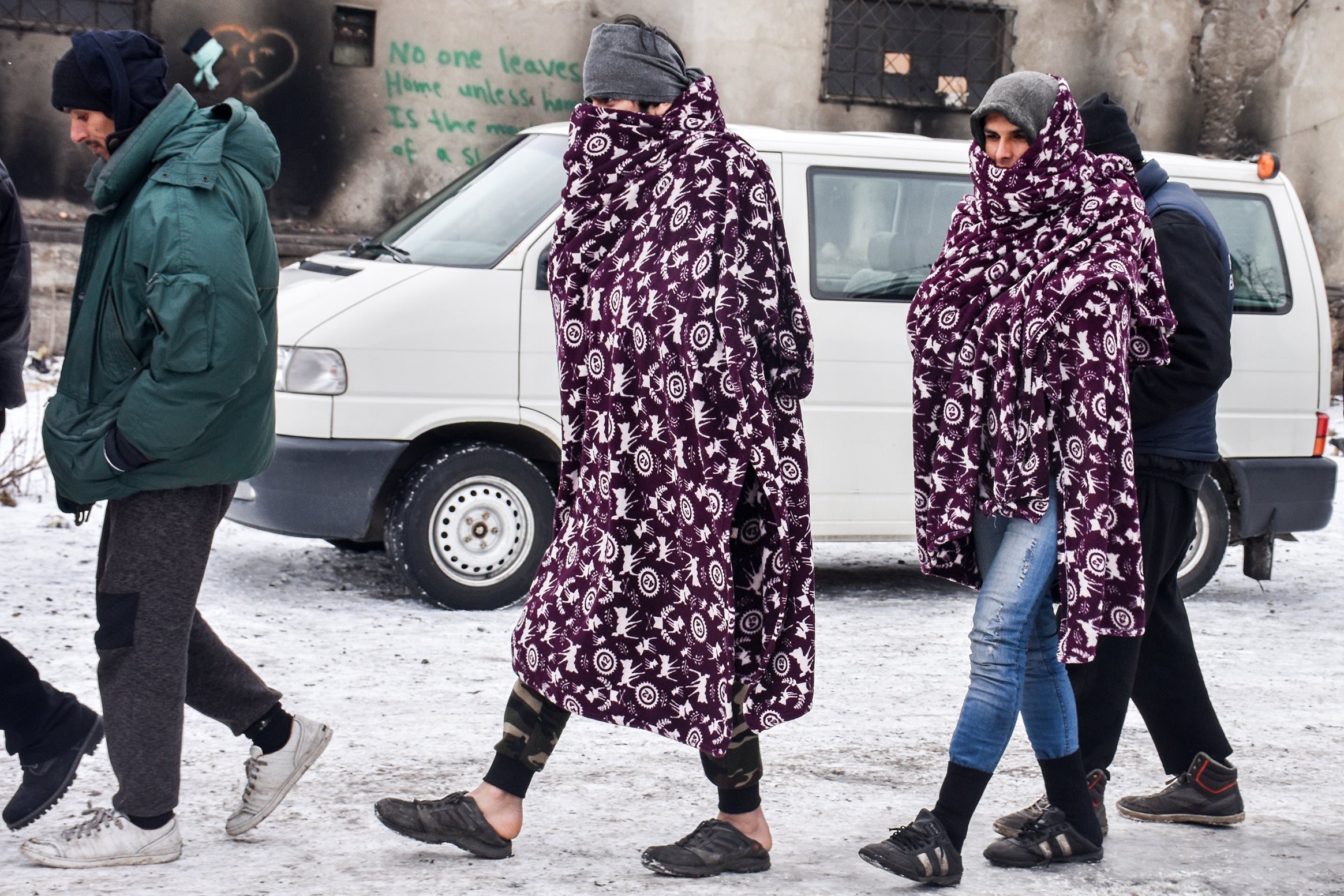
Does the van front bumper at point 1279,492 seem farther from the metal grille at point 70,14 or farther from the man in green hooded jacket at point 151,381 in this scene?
the metal grille at point 70,14

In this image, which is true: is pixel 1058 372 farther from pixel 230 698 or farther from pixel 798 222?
pixel 798 222

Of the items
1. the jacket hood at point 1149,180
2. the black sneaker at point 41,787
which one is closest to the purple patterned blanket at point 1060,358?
the jacket hood at point 1149,180

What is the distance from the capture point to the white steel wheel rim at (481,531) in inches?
247

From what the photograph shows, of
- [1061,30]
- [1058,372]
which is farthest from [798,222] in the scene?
[1061,30]

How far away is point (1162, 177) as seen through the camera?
12.6 ft

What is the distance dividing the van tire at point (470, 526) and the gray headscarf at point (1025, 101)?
327 cm

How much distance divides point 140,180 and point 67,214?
31.6 feet

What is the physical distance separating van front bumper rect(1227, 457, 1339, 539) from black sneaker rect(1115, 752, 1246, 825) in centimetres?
337

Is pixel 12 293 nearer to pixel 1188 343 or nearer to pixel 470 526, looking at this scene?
pixel 1188 343

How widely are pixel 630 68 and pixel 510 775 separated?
156 centimetres

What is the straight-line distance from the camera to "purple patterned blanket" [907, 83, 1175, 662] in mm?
3381

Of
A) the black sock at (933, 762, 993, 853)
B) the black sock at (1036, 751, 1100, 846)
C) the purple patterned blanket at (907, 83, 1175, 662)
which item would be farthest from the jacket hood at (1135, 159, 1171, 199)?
the black sock at (933, 762, 993, 853)

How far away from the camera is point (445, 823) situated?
3400 mm

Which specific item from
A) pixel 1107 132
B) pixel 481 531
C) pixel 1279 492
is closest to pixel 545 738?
pixel 1107 132
